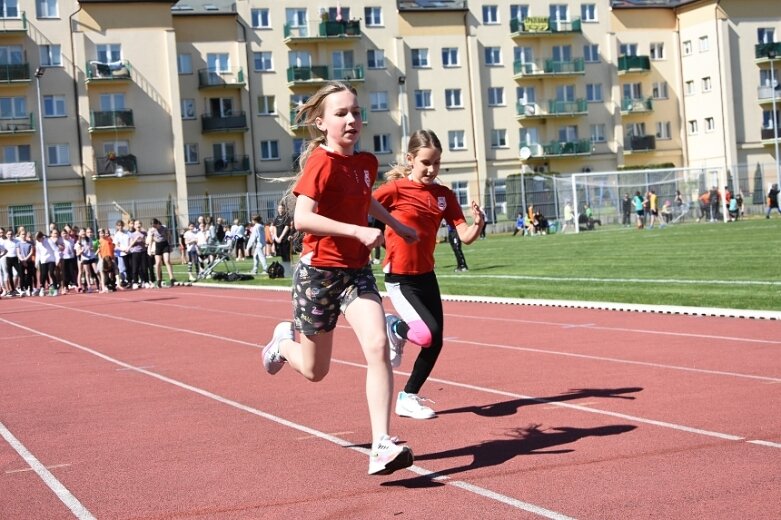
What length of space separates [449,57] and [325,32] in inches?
315

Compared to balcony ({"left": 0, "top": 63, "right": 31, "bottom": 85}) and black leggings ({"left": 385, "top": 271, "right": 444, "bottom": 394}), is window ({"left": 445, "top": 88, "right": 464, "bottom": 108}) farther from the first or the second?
black leggings ({"left": 385, "top": 271, "right": 444, "bottom": 394})

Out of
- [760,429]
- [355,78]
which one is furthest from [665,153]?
[760,429]

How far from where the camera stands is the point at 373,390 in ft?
19.2

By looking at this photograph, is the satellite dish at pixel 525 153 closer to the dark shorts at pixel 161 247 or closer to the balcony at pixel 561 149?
the balcony at pixel 561 149

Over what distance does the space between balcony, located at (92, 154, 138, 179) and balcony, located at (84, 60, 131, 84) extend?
159 inches

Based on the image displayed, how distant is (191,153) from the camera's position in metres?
66.4

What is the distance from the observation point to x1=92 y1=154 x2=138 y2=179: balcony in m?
61.8

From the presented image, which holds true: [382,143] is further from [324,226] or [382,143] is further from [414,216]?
[324,226]

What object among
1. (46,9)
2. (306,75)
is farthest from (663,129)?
(46,9)

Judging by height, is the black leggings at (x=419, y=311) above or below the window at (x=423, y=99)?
below

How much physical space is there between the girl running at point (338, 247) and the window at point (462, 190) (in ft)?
193

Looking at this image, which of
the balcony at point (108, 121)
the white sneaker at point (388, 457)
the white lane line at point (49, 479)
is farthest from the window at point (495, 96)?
the white sneaker at point (388, 457)

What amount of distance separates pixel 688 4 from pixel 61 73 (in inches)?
1564

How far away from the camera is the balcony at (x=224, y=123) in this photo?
216 ft
